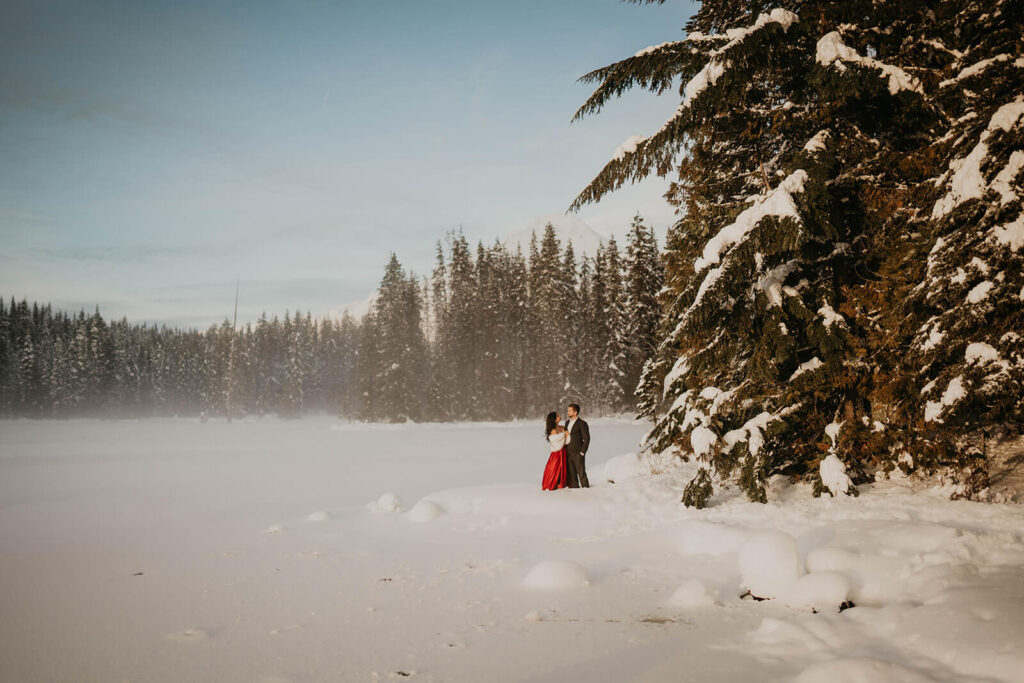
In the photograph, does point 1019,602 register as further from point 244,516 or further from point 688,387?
point 244,516

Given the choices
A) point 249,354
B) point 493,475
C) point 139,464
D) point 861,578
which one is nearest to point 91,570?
point 861,578

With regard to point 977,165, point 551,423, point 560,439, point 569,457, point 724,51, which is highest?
point 724,51

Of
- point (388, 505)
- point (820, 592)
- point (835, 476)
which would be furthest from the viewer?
point (388, 505)

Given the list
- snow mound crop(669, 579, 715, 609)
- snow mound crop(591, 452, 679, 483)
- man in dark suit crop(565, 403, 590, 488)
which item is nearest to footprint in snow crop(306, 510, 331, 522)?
man in dark suit crop(565, 403, 590, 488)

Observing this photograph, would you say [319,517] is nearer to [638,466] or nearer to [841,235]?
[638,466]

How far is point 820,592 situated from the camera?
14.5 ft

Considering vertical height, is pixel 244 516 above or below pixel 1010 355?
below

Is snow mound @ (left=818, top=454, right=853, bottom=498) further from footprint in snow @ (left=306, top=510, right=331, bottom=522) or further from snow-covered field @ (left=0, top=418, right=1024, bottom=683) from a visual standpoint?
footprint in snow @ (left=306, top=510, right=331, bottom=522)

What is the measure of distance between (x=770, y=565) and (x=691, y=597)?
77 centimetres

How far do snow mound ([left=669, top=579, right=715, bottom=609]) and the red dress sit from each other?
6.05 m

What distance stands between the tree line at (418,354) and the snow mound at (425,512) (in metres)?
34.0

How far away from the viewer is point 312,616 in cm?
479

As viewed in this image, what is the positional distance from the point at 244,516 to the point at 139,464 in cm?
1400

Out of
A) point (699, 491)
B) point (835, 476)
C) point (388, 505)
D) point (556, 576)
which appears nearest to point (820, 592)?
point (556, 576)
